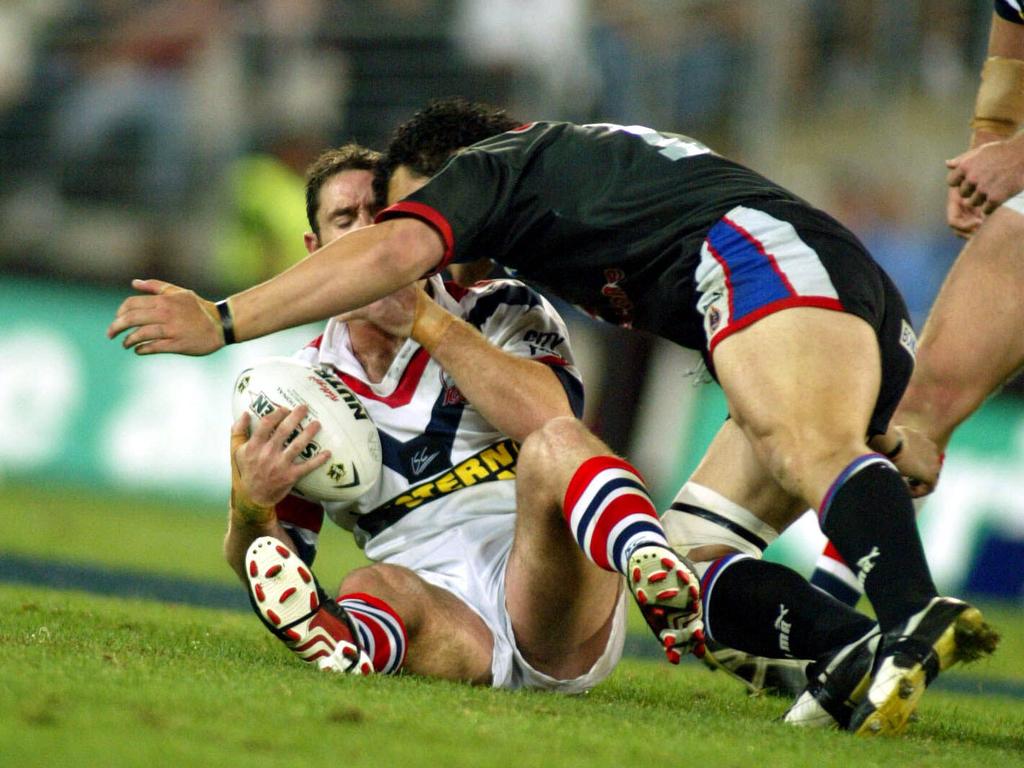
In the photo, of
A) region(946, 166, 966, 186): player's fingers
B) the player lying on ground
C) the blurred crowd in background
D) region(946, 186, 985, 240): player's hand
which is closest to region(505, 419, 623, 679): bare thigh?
the player lying on ground

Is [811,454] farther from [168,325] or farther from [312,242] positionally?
[312,242]

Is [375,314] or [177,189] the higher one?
[375,314]

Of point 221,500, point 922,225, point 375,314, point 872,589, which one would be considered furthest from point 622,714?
point 922,225

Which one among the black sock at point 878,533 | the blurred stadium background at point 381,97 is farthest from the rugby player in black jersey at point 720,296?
the blurred stadium background at point 381,97

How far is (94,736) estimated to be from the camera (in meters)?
2.64

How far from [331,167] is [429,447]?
97 cm

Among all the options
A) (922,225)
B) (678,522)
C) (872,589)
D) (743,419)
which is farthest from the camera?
(922,225)

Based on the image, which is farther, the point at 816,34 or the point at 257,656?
the point at 816,34

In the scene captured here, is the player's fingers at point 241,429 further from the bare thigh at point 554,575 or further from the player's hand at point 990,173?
the player's hand at point 990,173

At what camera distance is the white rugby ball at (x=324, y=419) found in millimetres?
4008

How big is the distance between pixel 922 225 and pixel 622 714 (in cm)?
948

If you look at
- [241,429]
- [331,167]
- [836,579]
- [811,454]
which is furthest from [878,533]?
[331,167]

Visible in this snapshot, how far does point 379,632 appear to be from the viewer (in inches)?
152

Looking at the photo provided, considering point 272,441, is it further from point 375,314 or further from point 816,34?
point 816,34
